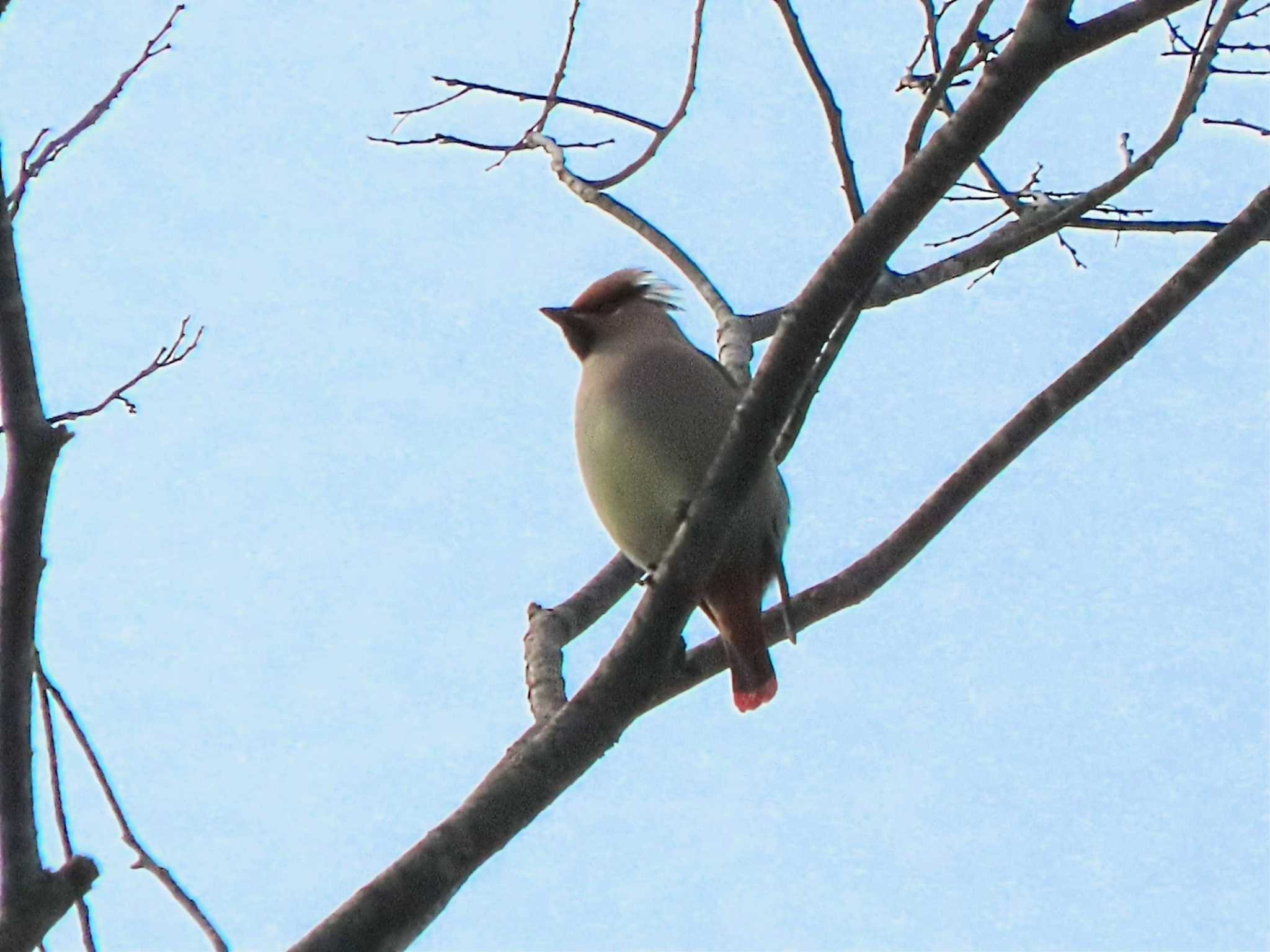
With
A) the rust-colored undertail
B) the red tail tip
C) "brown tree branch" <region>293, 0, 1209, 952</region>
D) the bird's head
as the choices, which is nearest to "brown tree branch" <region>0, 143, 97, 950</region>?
"brown tree branch" <region>293, 0, 1209, 952</region>

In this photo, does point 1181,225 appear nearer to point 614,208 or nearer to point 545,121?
point 614,208

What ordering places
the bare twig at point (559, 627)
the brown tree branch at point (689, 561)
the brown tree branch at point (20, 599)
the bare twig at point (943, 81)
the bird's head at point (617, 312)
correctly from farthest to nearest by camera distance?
the bird's head at point (617, 312) < the bare twig at point (559, 627) < the bare twig at point (943, 81) < the brown tree branch at point (689, 561) < the brown tree branch at point (20, 599)

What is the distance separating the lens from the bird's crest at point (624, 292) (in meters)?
4.82

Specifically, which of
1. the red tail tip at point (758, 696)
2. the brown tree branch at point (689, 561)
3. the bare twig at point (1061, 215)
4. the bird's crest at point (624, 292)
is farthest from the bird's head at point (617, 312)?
the brown tree branch at point (689, 561)

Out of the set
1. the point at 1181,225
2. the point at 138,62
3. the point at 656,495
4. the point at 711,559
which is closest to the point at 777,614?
the point at 656,495

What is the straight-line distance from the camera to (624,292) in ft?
15.9

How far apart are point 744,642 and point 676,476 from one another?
423 millimetres

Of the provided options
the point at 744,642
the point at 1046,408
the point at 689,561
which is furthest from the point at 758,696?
the point at 689,561

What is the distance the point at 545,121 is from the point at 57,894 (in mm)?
3736

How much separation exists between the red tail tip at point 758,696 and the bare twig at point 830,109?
3.63ft

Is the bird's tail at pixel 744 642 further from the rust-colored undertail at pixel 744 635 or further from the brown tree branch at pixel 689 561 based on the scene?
the brown tree branch at pixel 689 561

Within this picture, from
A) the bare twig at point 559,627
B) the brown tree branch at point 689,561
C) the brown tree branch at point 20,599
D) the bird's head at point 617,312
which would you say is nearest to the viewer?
the brown tree branch at point 20,599

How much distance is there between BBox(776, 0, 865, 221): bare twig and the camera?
3.78 metres

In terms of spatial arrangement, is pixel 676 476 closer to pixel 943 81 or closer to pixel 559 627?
pixel 559 627
